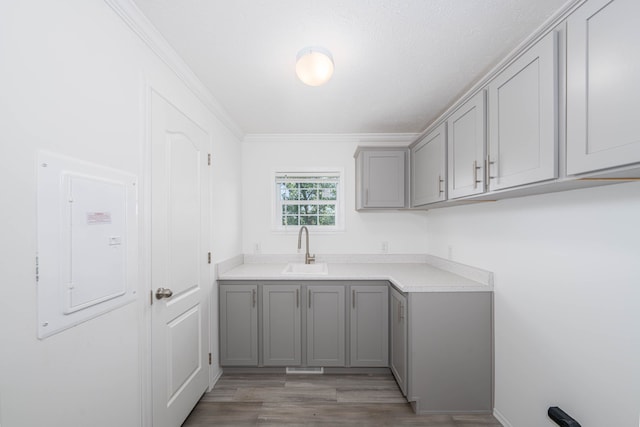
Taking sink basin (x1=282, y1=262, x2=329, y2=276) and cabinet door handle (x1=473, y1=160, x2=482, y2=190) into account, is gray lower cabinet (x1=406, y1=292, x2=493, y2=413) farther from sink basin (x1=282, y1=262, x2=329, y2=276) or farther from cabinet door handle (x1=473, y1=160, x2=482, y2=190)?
sink basin (x1=282, y1=262, x2=329, y2=276)

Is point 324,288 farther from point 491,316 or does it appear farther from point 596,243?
point 596,243

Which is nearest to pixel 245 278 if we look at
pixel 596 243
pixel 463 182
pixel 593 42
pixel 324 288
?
pixel 324 288

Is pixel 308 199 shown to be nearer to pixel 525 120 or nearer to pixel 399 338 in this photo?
pixel 399 338

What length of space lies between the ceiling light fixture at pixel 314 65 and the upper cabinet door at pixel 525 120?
0.94 metres

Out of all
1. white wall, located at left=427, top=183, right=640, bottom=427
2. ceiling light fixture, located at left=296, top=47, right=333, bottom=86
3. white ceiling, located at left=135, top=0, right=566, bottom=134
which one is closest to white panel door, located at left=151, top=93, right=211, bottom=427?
white ceiling, located at left=135, top=0, right=566, bottom=134

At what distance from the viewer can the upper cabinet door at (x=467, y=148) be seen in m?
1.64

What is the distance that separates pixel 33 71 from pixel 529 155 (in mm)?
1958

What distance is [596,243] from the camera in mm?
1257

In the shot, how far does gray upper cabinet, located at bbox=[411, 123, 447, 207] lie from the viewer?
85.2 inches

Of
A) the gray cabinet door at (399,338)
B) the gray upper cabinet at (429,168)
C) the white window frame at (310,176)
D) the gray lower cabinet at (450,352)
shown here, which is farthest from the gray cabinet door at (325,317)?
the gray upper cabinet at (429,168)

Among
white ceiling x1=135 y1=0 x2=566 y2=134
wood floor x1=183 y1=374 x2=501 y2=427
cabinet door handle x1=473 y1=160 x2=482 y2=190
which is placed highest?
white ceiling x1=135 y1=0 x2=566 y2=134

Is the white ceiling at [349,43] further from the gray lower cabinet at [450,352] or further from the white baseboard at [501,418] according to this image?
the white baseboard at [501,418]

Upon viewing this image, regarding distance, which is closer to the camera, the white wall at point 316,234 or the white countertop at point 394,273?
the white countertop at point 394,273

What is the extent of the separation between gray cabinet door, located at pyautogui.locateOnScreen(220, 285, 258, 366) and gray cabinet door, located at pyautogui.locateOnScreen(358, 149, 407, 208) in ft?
4.95
